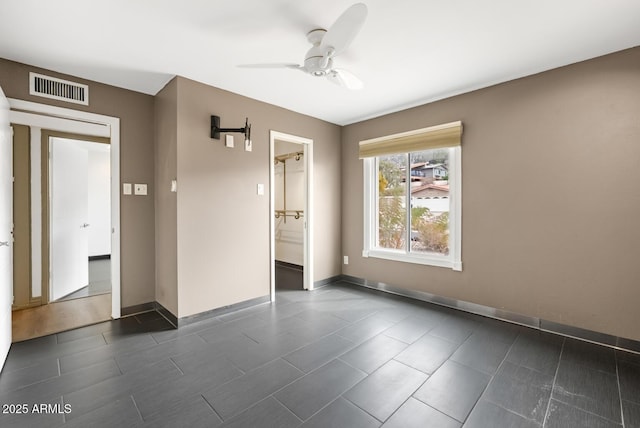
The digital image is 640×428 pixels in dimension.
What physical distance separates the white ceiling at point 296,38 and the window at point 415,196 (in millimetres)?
720

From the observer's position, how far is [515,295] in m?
2.91

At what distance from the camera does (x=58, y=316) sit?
3057mm

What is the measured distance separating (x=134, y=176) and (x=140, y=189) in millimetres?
152

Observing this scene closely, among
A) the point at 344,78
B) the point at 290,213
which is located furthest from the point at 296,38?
the point at 290,213

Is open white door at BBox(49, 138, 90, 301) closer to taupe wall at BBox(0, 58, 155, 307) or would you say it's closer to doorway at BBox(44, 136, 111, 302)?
doorway at BBox(44, 136, 111, 302)

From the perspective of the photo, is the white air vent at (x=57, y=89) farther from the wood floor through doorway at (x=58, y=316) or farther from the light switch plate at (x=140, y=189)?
the wood floor through doorway at (x=58, y=316)

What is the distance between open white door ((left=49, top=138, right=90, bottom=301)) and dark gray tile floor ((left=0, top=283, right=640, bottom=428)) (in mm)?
1446

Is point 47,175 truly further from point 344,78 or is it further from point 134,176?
point 344,78

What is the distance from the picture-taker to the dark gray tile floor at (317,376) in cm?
162

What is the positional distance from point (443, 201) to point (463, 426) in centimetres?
245

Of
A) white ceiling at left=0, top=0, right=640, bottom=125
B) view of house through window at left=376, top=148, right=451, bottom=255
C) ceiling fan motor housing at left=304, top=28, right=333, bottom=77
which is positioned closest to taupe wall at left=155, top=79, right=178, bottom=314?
white ceiling at left=0, top=0, right=640, bottom=125

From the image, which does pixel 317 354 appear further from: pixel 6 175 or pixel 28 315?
pixel 28 315

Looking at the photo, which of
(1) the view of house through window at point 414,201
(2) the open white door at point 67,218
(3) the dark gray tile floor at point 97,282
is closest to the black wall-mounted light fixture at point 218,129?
(1) the view of house through window at point 414,201

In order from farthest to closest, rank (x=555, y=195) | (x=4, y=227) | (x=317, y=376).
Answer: (x=555, y=195)
(x=4, y=227)
(x=317, y=376)
